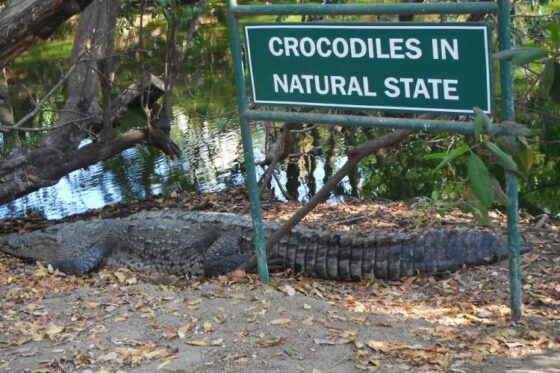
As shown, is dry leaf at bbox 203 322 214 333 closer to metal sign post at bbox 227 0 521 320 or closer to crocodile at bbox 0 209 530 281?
metal sign post at bbox 227 0 521 320

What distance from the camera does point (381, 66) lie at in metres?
3.65

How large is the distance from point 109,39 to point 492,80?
17.7ft

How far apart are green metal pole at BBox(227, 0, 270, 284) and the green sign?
0.15 m

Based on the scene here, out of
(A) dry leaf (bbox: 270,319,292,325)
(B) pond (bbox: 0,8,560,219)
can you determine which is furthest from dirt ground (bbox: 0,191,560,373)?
(B) pond (bbox: 0,8,560,219)

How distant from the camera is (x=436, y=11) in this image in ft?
11.1

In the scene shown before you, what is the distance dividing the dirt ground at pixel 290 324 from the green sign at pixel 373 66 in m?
1.10

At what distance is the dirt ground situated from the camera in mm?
3395

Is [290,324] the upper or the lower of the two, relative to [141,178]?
upper

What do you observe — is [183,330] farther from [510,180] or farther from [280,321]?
[510,180]

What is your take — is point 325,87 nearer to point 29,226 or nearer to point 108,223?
point 108,223

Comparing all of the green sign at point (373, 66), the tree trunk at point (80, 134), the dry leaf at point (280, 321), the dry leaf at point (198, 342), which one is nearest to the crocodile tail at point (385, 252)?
the dry leaf at point (280, 321)

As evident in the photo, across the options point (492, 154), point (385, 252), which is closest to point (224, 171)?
point (385, 252)

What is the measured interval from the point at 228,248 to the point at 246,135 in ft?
5.85

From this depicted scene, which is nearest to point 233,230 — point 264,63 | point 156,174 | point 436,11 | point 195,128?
point 264,63
